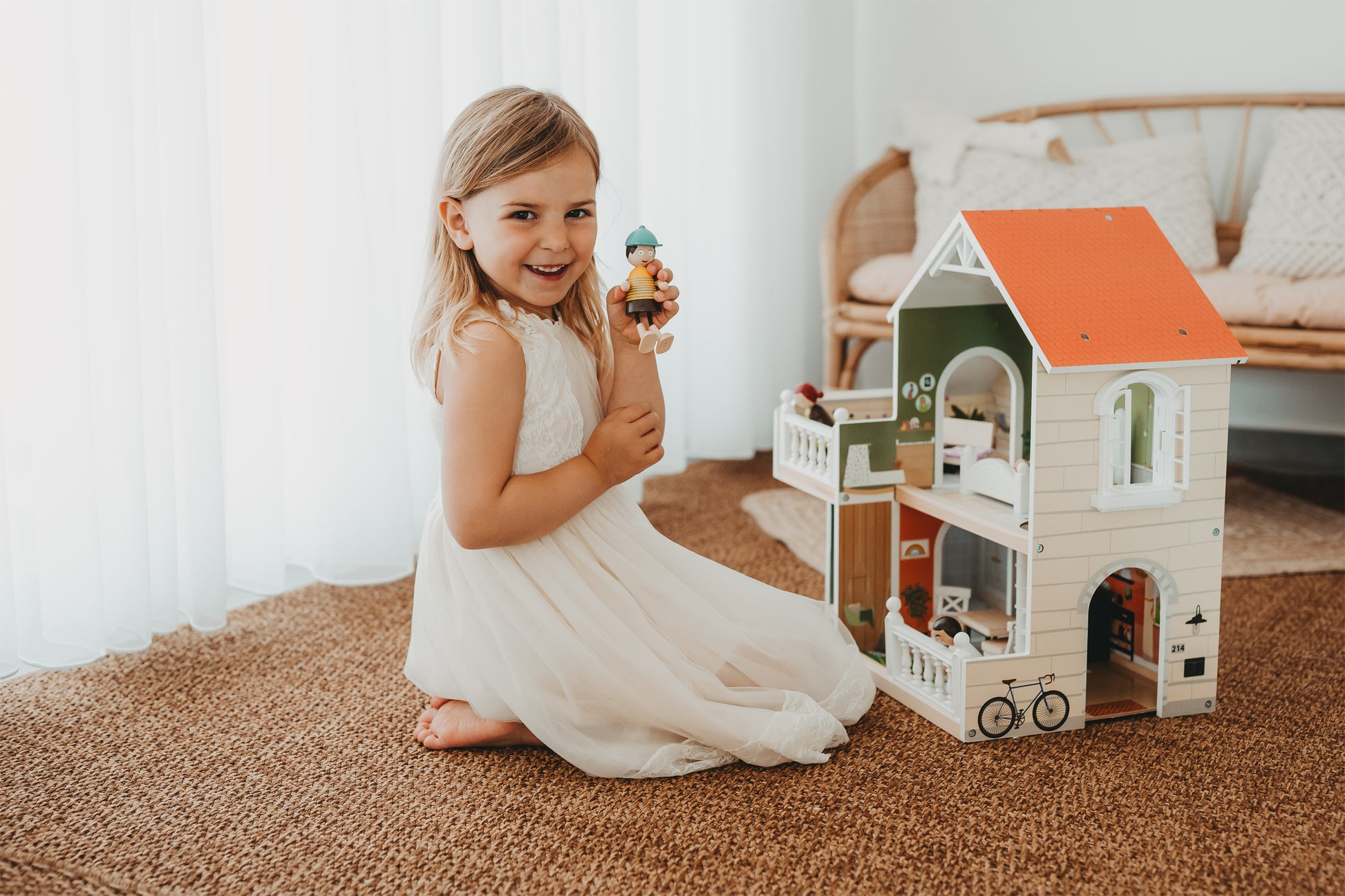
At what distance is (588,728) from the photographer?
3.79ft

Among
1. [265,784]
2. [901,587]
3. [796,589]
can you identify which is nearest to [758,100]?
[796,589]

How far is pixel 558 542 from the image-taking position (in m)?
1.20

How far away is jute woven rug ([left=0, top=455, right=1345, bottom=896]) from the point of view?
3.14 feet

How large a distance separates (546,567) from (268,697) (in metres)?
0.43

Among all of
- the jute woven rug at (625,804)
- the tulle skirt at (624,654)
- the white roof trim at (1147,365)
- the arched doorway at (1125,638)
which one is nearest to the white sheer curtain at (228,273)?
the jute woven rug at (625,804)

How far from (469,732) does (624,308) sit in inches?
19.3

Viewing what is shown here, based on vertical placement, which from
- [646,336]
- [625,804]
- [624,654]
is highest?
[646,336]

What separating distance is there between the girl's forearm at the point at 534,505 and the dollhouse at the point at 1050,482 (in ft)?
1.11

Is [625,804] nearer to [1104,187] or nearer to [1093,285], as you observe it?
[1093,285]

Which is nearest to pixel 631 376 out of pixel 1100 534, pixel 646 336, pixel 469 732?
pixel 646 336

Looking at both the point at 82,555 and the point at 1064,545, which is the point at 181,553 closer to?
the point at 82,555

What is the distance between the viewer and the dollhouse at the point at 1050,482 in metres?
1.14

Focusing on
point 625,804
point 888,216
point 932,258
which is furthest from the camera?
point 888,216

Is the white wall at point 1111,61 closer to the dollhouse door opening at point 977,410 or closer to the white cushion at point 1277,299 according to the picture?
the white cushion at point 1277,299
